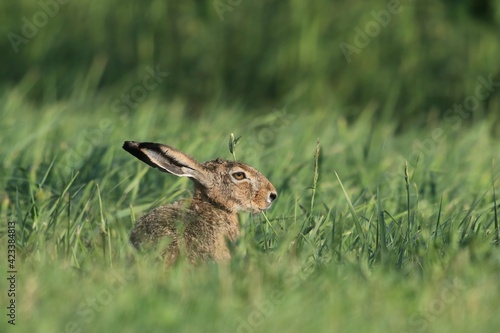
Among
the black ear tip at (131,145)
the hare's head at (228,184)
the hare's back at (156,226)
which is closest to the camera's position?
the hare's back at (156,226)

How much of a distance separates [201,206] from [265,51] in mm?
6092

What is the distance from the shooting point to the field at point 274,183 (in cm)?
424

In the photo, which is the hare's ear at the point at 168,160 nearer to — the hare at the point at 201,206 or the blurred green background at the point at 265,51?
the hare at the point at 201,206

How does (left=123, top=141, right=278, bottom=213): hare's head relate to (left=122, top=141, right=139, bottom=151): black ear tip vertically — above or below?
below

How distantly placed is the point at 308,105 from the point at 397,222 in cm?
578

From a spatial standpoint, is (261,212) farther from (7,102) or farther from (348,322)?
(7,102)

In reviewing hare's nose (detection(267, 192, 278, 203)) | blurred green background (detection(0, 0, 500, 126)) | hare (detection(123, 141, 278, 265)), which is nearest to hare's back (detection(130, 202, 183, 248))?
hare (detection(123, 141, 278, 265))

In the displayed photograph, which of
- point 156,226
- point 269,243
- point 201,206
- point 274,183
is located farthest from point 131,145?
point 274,183

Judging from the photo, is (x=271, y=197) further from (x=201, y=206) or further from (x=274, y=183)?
(x=274, y=183)

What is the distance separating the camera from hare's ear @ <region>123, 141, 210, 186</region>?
5547 millimetres

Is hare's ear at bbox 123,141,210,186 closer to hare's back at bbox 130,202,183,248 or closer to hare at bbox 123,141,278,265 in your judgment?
hare at bbox 123,141,278,265

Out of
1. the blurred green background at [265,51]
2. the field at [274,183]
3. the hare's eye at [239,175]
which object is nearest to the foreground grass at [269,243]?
the field at [274,183]

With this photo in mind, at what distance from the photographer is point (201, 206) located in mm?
5801

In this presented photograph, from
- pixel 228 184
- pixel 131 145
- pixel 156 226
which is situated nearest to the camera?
pixel 156 226
